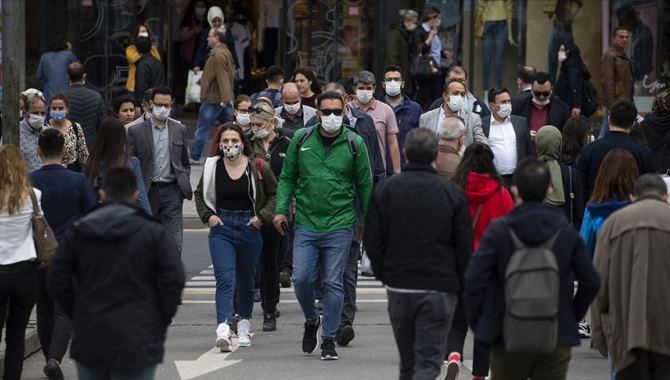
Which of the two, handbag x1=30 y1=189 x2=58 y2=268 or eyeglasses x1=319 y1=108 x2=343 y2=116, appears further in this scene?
eyeglasses x1=319 y1=108 x2=343 y2=116

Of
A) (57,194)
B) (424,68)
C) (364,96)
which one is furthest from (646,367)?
(424,68)

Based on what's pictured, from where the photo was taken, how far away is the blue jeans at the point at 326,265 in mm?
10750

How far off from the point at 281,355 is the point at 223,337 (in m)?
0.43

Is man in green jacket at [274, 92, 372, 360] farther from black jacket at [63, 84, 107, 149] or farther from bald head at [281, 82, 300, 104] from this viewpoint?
black jacket at [63, 84, 107, 149]

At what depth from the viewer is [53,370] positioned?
9867 millimetres

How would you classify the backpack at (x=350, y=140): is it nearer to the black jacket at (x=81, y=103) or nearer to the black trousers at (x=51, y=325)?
the black trousers at (x=51, y=325)

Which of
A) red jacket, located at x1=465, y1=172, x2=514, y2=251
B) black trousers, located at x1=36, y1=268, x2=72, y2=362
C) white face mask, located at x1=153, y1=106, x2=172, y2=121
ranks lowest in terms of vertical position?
black trousers, located at x1=36, y1=268, x2=72, y2=362

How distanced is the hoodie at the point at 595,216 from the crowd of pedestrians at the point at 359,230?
0.01 m

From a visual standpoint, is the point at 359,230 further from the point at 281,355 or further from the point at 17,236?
the point at 17,236

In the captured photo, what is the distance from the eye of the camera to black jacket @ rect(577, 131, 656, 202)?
36.9 ft

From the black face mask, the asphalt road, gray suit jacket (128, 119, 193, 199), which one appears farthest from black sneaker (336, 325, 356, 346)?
the black face mask

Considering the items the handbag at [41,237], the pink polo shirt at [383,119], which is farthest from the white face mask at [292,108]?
the handbag at [41,237]

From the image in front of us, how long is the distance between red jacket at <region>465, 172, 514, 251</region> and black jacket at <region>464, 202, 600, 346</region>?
2036mm

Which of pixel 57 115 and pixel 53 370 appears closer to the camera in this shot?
pixel 53 370
